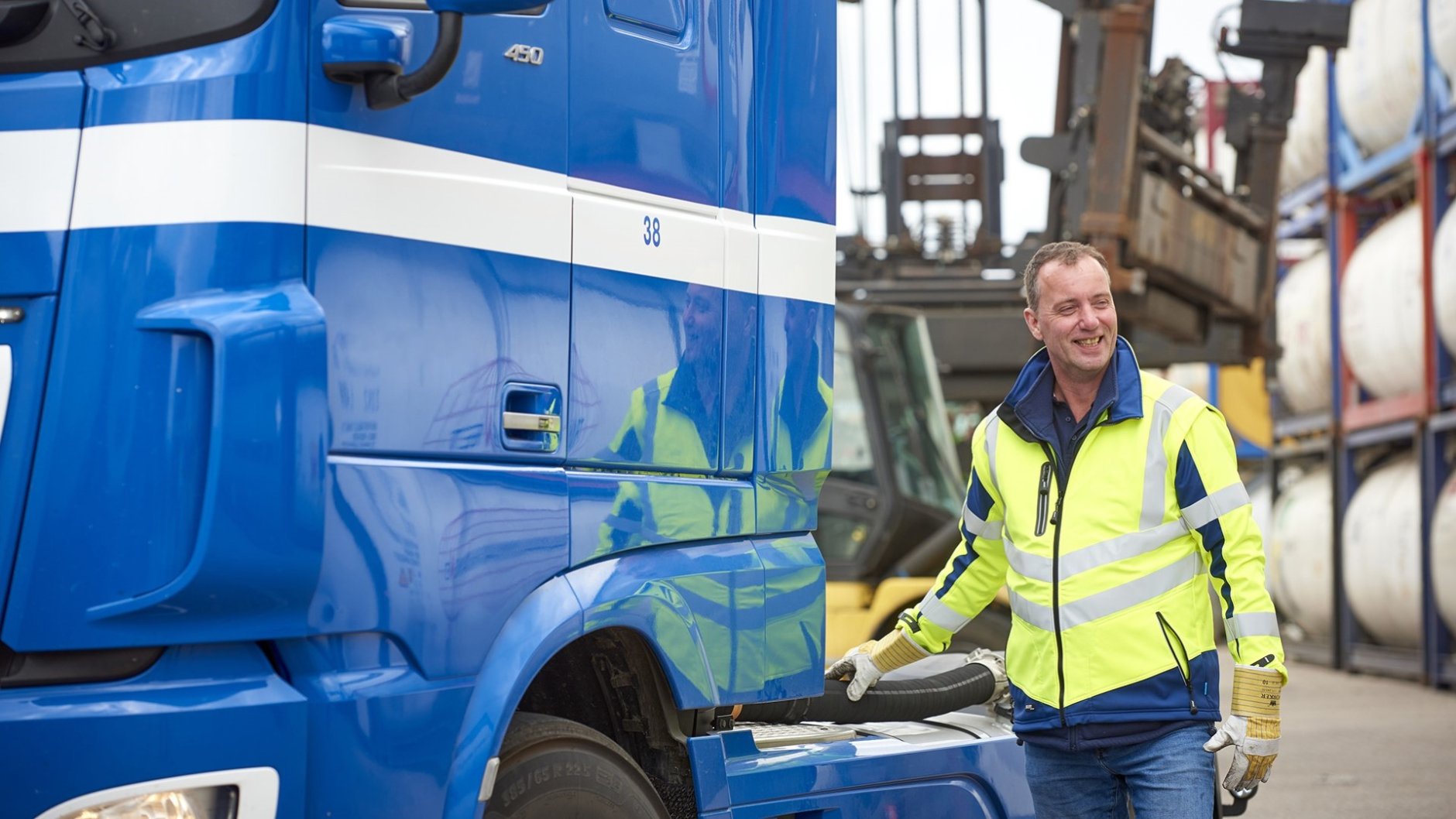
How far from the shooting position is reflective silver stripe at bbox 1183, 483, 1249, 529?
325 cm

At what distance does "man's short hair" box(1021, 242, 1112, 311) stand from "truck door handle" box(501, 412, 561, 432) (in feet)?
3.46

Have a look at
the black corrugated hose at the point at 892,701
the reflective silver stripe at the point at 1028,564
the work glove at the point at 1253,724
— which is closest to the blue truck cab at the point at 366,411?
the black corrugated hose at the point at 892,701

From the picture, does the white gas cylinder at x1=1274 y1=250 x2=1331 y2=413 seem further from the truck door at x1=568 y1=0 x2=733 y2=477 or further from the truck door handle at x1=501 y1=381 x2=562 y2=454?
the truck door handle at x1=501 y1=381 x2=562 y2=454

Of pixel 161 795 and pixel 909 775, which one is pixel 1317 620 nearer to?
pixel 909 775

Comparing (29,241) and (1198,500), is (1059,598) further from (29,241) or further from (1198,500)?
(29,241)

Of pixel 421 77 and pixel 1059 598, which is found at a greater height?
pixel 421 77

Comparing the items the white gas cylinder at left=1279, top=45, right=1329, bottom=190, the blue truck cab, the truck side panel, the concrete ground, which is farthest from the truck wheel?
the white gas cylinder at left=1279, top=45, right=1329, bottom=190

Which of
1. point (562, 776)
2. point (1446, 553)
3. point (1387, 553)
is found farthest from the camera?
point (1387, 553)

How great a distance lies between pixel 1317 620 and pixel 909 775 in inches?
556

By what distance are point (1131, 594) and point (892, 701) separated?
1.08 metres

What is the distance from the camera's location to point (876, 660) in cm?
397

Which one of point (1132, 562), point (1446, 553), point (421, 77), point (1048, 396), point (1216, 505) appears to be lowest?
point (1446, 553)

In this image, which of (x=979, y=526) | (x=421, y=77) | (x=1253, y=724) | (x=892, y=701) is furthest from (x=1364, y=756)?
(x=421, y=77)

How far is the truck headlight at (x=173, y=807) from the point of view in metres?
2.45
